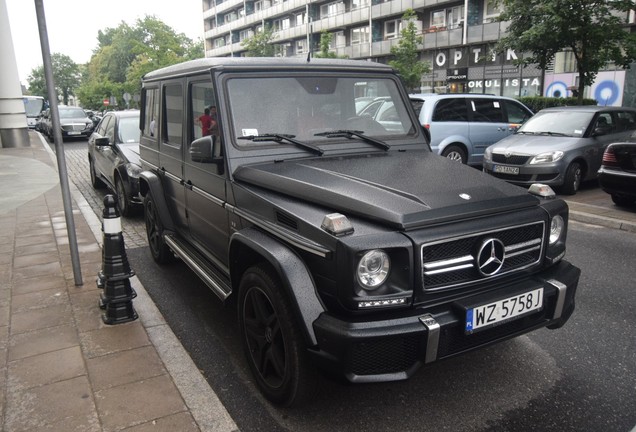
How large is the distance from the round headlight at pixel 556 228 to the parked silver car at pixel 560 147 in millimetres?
6380

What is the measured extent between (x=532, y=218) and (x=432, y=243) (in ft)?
2.63

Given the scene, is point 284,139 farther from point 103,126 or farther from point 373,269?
point 103,126

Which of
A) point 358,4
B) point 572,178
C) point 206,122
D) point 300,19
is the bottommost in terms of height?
point 572,178

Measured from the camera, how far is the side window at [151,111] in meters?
5.45

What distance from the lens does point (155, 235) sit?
5.83 meters

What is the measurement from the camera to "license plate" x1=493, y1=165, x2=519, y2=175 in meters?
9.41

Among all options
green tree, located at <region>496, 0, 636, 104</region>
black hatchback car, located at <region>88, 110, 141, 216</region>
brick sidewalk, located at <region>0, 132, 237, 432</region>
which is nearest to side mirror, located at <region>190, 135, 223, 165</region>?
brick sidewalk, located at <region>0, 132, 237, 432</region>

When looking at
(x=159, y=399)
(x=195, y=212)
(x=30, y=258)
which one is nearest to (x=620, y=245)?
(x=195, y=212)

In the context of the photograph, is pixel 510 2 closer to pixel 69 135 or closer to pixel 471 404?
pixel 471 404

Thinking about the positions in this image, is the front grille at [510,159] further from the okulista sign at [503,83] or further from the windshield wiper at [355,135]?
the okulista sign at [503,83]

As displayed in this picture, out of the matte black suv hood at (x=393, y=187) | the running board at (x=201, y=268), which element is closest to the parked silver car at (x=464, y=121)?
the running board at (x=201, y=268)

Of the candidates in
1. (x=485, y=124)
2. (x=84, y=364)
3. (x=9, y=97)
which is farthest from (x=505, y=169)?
(x=9, y=97)

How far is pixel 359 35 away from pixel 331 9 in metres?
5.52

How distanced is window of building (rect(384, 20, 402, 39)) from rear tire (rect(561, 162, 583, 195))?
115ft
